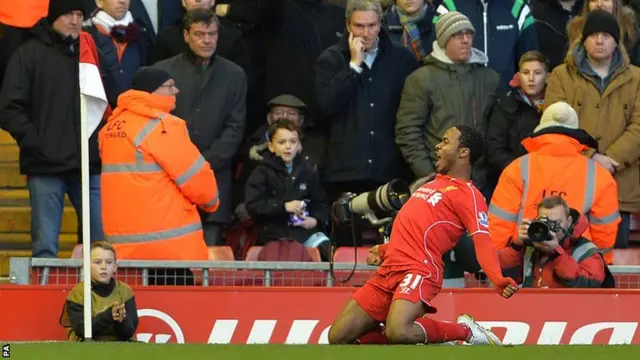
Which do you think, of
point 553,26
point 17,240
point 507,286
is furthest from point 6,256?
point 507,286

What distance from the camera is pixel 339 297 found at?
12.2m

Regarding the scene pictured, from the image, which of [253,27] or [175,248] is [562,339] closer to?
[175,248]

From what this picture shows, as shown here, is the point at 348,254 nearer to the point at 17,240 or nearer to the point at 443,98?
the point at 443,98

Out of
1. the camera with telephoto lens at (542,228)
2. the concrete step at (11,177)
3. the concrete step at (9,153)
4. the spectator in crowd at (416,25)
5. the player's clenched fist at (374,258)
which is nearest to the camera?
the player's clenched fist at (374,258)

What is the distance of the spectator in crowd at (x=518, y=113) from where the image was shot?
14.2 metres

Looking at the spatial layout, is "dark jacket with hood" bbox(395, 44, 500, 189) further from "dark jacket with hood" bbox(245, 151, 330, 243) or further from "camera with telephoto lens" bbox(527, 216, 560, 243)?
"camera with telephoto lens" bbox(527, 216, 560, 243)

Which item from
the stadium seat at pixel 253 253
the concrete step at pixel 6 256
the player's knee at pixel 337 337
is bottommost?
the concrete step at pixel 6 256

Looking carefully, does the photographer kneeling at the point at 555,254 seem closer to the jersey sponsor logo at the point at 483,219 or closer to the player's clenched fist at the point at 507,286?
the jersey sponsor logo at the point at 483,219

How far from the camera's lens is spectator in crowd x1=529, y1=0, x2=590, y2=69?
15492 mm

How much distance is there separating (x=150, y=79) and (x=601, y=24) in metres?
3.65

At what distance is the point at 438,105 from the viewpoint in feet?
47.0

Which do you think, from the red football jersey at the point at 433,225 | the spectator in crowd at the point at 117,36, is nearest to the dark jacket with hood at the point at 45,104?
the spectator in crowd at the point at 117,36

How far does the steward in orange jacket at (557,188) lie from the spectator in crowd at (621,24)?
1440 mm

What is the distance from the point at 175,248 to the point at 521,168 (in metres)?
2.62
